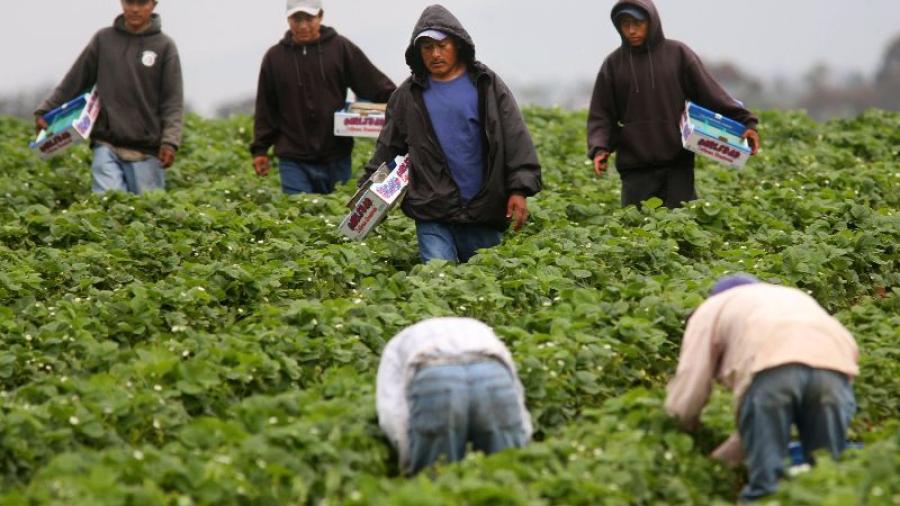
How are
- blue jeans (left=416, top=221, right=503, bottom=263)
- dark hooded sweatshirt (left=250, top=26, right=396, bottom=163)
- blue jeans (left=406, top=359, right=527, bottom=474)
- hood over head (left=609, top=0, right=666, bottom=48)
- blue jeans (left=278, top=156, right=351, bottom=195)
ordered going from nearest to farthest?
blue jeans (left=406, top=359, right=527, bottom=474), blue jeans (left=416, top=221, right=503, bottom=263), hood over head (left=609, top=0, right=666, bottom=48), dark hooded sweatshirt (left=250, top=26, right=396, bottom=163), blue jeans (left=278, top=156, right=351, bottom=195)

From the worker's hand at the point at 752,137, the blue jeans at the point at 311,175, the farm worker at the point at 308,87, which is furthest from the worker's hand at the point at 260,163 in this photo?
the worker's hand at the point at 752,137

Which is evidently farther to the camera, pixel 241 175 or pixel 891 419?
pixel 241 175

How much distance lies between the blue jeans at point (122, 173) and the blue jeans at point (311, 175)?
0.93 meters

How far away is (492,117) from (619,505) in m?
4.05

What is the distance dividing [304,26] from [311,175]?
117cm

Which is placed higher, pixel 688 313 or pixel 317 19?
pixel 317 19

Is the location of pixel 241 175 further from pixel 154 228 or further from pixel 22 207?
pixel 154 228

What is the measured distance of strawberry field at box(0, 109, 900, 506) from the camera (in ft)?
21.7

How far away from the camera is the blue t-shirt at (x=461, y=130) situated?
10188 millimetres

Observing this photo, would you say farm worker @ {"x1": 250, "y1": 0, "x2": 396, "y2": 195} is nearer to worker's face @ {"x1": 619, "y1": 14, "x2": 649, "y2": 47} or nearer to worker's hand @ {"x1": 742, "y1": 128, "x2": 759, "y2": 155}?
worker's face @ {"x1": 619, "y1": 14, "x2": 649, "y2": 47}

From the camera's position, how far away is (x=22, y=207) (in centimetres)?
1332

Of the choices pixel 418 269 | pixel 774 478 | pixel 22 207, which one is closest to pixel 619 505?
pixel 774 478

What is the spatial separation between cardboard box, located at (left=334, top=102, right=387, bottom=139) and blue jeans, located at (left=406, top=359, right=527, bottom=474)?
565cm

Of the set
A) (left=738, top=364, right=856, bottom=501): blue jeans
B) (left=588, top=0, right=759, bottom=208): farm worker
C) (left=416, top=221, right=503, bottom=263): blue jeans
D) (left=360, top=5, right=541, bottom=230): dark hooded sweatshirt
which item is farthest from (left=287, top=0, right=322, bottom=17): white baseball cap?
(left=738, top=364, right=856, bottom=501): blue jeans
